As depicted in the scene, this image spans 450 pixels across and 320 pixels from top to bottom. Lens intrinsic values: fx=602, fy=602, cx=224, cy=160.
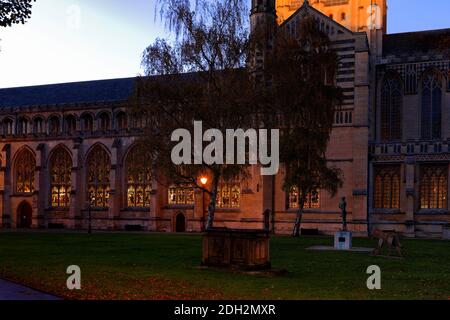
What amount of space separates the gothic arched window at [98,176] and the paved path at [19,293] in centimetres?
4573

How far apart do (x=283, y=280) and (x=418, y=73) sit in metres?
37.6

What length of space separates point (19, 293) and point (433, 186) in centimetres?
4072

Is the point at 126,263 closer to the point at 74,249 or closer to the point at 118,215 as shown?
the point at 74,249

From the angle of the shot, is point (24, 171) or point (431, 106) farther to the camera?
point (24, 171)

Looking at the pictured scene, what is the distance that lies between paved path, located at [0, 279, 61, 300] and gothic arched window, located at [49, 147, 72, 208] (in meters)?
48.3

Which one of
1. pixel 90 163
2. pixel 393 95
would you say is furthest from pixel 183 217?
pixel 393 95

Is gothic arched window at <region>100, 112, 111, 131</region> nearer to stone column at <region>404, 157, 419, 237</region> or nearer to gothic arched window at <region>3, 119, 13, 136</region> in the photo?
gothic arched window at <region>3, 119, 13, 136</region>

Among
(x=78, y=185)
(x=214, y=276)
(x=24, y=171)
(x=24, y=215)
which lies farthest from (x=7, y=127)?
(x=214, y=276)

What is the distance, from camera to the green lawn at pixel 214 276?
15.4 meters

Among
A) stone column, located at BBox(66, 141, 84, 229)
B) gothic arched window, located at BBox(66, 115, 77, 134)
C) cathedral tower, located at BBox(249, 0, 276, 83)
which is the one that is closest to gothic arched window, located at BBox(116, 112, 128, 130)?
stone column, located at BBox(66, 141, 84, 229)

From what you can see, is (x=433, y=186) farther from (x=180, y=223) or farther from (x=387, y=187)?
(x=180, y=223)

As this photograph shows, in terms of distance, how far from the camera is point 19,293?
14.5 m

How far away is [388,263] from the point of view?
24.0m

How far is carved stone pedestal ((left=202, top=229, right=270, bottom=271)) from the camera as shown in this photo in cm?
1989
